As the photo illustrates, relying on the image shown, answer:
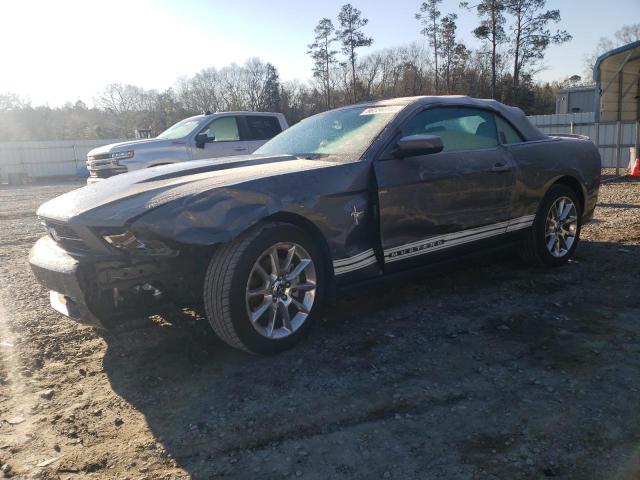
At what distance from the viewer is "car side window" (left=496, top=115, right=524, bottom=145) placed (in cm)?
465

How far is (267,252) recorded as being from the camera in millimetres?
3125

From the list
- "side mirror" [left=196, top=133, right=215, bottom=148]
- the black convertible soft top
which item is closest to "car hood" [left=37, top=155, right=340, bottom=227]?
the black convertible soft top

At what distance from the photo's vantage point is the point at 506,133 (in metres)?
4.70

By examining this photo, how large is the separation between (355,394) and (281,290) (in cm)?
82

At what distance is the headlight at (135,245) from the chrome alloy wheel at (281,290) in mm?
508

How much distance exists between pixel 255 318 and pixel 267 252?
398mm

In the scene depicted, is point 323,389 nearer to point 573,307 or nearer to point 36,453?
point 36,453

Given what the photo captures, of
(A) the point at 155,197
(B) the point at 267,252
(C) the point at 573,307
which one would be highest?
(A) the point at 155,197

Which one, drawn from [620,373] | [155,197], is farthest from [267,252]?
[620,373]

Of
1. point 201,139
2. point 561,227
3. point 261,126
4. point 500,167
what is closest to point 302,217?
point 500,167

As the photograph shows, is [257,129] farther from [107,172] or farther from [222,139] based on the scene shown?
[107,172]

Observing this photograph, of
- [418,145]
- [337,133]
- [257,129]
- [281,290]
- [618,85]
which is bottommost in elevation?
[281,290]

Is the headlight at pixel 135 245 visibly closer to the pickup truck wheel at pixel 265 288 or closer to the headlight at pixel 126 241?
the headlight at pixel 126 241

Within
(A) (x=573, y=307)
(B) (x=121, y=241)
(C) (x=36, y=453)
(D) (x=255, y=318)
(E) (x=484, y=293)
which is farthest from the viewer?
(E) (x=484, y=293)
